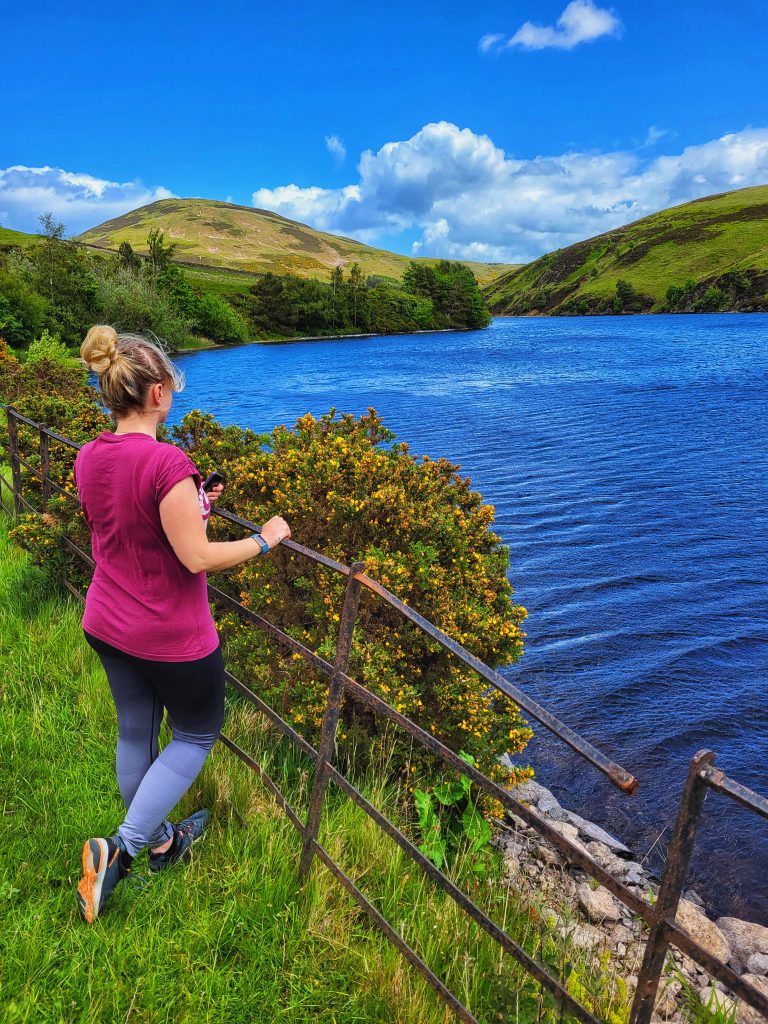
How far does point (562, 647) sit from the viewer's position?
1192cm

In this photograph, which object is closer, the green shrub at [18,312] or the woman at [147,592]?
the woman at [147,592]

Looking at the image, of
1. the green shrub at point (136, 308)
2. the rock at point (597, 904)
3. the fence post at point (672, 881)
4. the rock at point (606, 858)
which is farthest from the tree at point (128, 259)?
the fence post at point (672, 881)

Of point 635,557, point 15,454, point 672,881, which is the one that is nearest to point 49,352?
point 15,454

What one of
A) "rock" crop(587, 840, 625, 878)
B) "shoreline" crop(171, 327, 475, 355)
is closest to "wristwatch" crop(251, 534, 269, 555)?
"rock" crop(587, 840, 625, 878)

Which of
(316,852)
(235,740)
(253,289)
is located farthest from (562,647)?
(253,289)

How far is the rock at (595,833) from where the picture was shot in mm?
7051

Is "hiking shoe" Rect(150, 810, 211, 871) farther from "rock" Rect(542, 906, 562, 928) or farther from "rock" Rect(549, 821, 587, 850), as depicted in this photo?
"rock" Rect(549, 821, 587, 850)

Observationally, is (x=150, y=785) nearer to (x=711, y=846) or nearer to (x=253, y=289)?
(x=711, y=846)

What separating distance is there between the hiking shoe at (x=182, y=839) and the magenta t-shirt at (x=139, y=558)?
3.61ft

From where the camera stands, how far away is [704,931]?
5.64m

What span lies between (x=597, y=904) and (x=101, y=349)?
5.44m

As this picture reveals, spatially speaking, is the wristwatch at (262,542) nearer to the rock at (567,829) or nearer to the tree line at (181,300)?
the rock at (567,829)

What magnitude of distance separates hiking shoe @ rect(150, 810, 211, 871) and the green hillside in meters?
138

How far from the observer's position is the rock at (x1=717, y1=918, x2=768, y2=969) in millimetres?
5703
